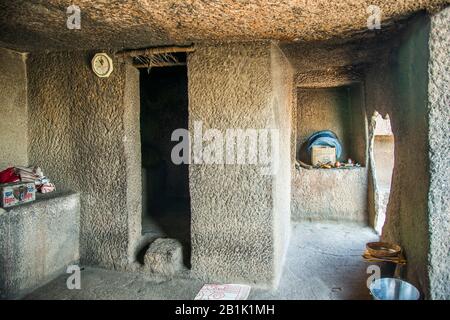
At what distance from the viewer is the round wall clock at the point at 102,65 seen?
9.75 feet

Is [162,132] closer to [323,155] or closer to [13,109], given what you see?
[13,109]

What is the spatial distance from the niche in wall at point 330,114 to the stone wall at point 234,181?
2673mm

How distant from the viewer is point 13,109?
316 centimetres

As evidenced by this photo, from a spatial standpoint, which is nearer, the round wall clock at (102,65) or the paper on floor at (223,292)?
the paper on floor at (223,292)

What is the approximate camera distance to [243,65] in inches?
107

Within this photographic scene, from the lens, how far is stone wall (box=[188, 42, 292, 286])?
107 inches

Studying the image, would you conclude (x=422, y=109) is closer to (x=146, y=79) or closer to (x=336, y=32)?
(x=336, y=32)

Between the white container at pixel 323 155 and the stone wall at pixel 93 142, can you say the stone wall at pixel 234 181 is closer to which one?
the stone wall at pixel 93 142

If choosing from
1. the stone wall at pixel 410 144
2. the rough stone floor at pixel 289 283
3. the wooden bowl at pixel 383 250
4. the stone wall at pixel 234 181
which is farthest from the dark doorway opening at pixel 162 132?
the stone wall at pixel 410 144

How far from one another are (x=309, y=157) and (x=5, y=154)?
14.5ft

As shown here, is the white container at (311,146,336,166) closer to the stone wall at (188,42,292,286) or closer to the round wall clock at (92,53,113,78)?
the stone wall at (188,42,292,286)

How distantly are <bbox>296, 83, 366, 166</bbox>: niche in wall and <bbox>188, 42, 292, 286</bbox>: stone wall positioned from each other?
2.67 m

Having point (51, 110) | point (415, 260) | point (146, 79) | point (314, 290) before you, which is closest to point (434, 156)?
point (415, 260)

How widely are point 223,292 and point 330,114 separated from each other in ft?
12.5
